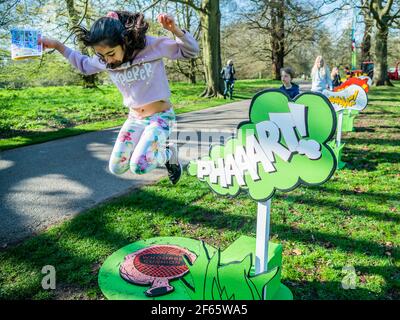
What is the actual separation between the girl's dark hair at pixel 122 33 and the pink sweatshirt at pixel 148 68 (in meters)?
0.09

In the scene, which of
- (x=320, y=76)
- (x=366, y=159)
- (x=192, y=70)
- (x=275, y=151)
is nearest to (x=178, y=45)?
(x=275, y=151)

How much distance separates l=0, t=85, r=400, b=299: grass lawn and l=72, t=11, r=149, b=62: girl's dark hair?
1930 millimetres

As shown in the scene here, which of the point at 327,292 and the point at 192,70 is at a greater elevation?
the point at 192,70

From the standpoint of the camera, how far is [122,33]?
2.80m

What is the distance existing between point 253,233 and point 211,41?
12090 millimetres

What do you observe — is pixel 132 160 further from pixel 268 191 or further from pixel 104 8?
pixel 104 8

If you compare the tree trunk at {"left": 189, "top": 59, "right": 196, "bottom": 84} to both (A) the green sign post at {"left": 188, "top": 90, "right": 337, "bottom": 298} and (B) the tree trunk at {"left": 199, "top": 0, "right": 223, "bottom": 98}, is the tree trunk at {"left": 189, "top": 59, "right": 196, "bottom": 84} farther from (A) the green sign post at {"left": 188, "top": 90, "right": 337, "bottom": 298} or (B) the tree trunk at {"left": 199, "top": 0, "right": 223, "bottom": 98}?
(A) the green sign post at {"left": 188, "top": 90, "right": 337, "bottom": 298}

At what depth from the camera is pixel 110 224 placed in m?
4.08

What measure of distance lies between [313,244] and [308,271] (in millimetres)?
495

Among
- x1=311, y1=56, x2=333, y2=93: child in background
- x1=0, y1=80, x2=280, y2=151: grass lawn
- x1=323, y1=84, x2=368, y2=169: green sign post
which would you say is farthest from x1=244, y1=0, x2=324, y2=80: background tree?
x1=323, y1=84, x2=368, y2=169: green sign post

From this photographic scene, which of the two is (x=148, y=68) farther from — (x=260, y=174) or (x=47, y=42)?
(x=260, y=174)

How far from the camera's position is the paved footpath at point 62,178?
4.28m

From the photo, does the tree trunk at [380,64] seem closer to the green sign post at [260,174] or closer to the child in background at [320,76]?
the child in background at [320,76]
